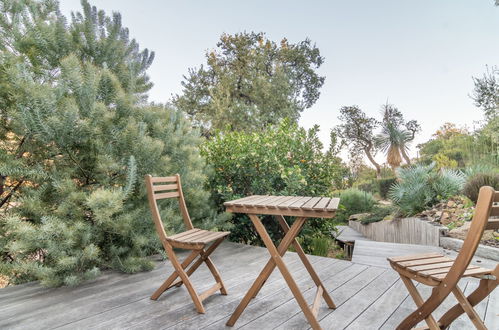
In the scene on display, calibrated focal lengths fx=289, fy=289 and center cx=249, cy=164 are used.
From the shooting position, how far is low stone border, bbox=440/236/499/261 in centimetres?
360

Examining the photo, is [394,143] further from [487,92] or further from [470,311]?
[470,311]

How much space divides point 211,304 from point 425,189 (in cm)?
526

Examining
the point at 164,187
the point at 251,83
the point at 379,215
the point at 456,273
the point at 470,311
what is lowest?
the point at 379,215

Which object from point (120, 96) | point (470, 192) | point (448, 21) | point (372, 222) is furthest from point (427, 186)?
point (448, 21)

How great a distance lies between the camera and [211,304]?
2268mm

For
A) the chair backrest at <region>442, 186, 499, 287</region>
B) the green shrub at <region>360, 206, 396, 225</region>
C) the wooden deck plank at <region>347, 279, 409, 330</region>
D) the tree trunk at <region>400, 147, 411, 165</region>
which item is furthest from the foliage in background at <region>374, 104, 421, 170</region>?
the chair backrest at <region>442, 186, 499, 287</region>

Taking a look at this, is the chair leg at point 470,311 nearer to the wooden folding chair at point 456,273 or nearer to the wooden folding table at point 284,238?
the wooden folding chair at point 456,273

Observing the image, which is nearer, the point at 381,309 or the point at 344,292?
the point at 381,309

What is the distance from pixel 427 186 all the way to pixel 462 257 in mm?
5195

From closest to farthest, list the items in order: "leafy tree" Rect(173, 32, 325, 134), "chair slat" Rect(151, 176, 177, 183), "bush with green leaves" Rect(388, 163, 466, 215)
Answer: "chair slat" Rect(151, 176, 177, 183)
"bush with green leaves" Rect(388, 163, 466, 215)
"leafy tree" Rect(173, 32, 325, 134)

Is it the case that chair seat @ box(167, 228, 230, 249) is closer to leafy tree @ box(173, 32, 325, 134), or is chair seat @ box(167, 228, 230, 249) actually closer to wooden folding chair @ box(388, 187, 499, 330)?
wooden folding chair @ box(388, 187, 499, 330)

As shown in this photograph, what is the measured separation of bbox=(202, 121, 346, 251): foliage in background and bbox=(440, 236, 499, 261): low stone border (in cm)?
177

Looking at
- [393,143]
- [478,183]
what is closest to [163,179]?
[478,183]

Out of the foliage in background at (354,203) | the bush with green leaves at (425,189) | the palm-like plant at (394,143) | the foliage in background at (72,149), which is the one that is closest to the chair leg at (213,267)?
the foliage in background at (72,149)
